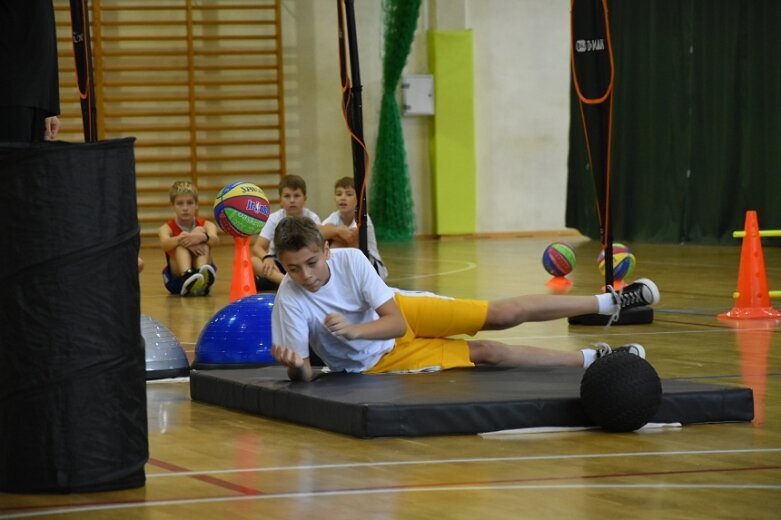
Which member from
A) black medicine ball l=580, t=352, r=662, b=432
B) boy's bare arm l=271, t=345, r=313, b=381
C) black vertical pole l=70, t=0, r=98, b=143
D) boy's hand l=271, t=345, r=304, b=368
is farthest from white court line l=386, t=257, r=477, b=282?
black medicine ball l=580, t=352, r=662, b=432

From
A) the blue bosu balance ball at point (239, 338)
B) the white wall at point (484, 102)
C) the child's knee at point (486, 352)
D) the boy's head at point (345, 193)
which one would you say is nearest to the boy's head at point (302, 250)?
the child's knee at point (486, 352)

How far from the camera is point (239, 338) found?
5832mm

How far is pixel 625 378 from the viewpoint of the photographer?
4.02 metres

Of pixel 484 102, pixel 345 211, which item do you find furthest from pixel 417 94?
pixel 345 211

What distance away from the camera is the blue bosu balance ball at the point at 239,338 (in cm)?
581

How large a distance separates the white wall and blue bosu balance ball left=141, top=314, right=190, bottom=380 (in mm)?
11266

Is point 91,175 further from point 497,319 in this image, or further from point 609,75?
point 609,75

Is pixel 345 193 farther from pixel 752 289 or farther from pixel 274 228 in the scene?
pixel 752 289

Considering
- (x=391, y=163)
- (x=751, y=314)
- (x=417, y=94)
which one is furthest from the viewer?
(x=417, y=94)

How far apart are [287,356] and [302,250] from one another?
39cm

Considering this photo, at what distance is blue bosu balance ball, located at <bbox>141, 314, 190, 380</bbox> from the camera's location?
5734 millimetres

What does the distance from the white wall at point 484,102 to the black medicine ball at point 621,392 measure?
13.0 meters

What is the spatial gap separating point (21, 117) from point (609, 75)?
386 cm

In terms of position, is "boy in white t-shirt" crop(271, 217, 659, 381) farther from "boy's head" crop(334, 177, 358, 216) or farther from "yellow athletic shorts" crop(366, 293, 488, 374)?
"boy's head" crop(334, 177, 358, 216)
